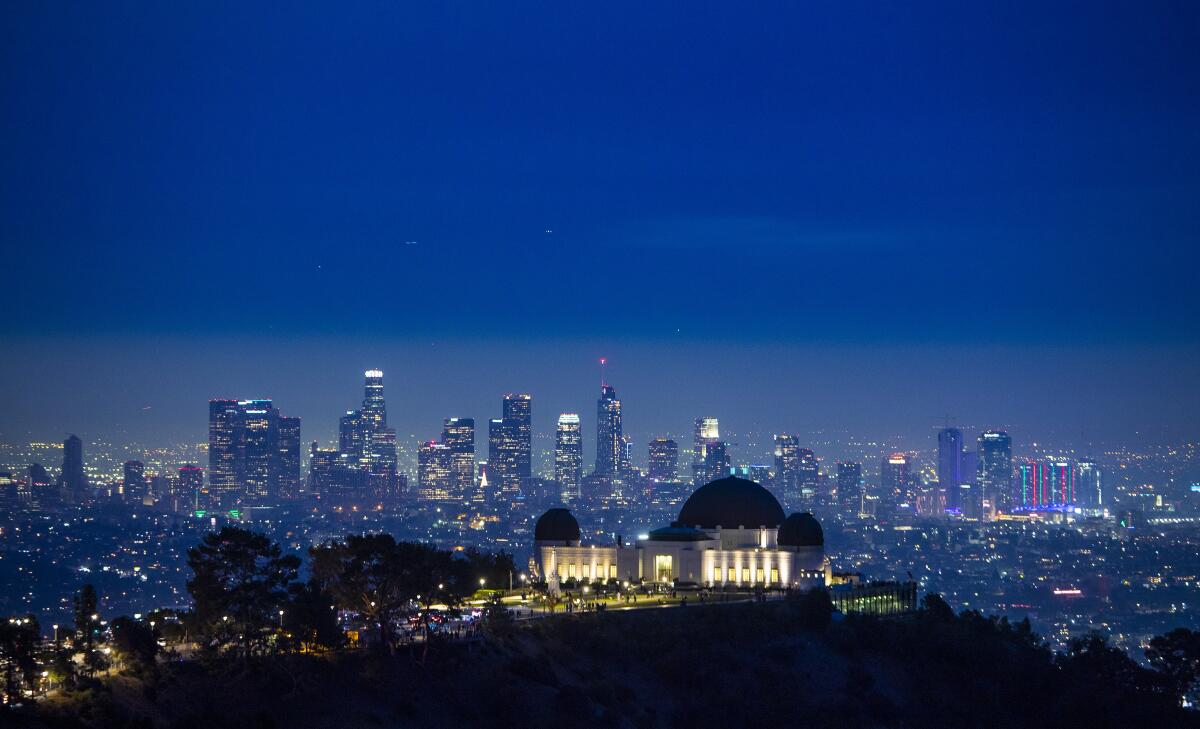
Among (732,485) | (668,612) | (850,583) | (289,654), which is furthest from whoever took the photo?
(732,485)

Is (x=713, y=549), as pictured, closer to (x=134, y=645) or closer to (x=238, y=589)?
(x=238, y=589)

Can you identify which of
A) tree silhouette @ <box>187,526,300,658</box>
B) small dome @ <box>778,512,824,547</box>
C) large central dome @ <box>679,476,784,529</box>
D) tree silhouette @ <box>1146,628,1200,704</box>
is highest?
large central dome @ <box>679,476,784,529</box>

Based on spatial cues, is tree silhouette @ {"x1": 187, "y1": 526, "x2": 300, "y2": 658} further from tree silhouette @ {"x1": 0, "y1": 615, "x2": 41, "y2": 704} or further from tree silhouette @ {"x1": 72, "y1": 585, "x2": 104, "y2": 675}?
tree silhouette @ {"x1": 0, "y1": 615, "x2": 41, "y2": 704}

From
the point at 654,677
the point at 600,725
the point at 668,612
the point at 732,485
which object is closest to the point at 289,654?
the point at 600,725

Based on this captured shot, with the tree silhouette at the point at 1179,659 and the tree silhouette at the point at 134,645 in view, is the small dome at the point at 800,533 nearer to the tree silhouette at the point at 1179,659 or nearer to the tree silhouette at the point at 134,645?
the tree silhouette at the point at 1179,659

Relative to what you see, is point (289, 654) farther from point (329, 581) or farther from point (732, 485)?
point (732, 485)

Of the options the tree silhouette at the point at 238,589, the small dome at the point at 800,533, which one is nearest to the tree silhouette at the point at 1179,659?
the small dome at the point at 800,533

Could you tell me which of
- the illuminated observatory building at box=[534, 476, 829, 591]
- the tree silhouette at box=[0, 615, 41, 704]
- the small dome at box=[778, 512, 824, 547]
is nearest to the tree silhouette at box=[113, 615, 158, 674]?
the tree silhouette at box=[0, 615, 41, 704]
